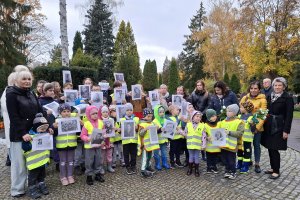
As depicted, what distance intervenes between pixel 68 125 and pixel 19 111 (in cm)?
99

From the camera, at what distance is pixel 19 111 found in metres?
4.91

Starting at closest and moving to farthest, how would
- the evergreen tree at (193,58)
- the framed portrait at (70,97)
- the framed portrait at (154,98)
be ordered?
the framed portrait at (70,97) → the framed portrait at (154,98) → the evergreen tree at (193,58)

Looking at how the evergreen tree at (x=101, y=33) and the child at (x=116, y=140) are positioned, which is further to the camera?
the evergreen tree at (x=101, y=33)

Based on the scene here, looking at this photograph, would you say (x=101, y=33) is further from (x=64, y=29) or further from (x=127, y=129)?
(x=127, y=129)

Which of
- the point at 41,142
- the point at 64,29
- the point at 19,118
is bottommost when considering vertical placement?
the point at 41,142

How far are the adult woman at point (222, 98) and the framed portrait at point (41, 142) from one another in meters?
3.99

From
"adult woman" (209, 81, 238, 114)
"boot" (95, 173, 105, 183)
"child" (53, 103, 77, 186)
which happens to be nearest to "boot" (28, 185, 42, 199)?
"child" (53, 103, 77, 186)

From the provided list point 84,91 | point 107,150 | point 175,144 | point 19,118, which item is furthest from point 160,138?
point 19,118

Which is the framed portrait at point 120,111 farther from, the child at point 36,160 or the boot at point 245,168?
the boot at point 245,168

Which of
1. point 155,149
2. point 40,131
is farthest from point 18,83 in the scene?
point 155,149

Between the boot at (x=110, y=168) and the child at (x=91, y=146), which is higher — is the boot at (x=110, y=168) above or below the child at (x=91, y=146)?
below

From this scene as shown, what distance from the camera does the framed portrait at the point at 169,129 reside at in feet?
21.3

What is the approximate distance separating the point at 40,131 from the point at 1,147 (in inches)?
187

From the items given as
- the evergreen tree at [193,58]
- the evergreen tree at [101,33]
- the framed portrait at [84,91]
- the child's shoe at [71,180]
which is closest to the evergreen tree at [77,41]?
the evergreen tree at [101,33]
